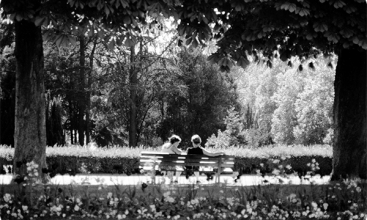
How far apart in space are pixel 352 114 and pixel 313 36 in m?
2.51

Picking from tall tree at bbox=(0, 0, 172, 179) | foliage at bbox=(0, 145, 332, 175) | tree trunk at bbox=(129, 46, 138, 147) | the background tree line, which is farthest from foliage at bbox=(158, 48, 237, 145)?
tall tree at bbox=(0, 0, 172, 179)

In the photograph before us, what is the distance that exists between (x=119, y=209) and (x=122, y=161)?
8905 millimetres

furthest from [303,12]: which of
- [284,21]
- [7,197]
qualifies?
[7,197]

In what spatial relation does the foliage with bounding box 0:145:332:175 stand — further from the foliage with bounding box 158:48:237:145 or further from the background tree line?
the foliage with bounding box 158:48:237:145

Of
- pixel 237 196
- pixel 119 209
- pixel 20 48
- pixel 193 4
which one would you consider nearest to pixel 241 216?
pixel 237 196

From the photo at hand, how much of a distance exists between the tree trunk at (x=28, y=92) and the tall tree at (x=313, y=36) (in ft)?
8.26

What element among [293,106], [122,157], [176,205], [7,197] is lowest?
[176,205]

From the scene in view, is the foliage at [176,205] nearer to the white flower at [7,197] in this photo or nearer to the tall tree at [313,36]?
the white flower at [7,197]

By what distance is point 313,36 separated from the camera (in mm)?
9711

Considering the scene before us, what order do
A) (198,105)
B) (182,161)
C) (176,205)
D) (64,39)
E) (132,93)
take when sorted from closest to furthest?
(176,205) < (64,39) < (182,161) < (132,93) < (198,105)

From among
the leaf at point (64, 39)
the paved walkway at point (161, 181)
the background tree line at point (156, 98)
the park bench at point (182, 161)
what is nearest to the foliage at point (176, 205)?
the paved walkway at point (161, 181)

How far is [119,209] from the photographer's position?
7.97 m

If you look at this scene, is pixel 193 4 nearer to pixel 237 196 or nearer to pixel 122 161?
pixel 237 196

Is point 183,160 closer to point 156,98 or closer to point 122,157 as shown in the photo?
point 122,157
